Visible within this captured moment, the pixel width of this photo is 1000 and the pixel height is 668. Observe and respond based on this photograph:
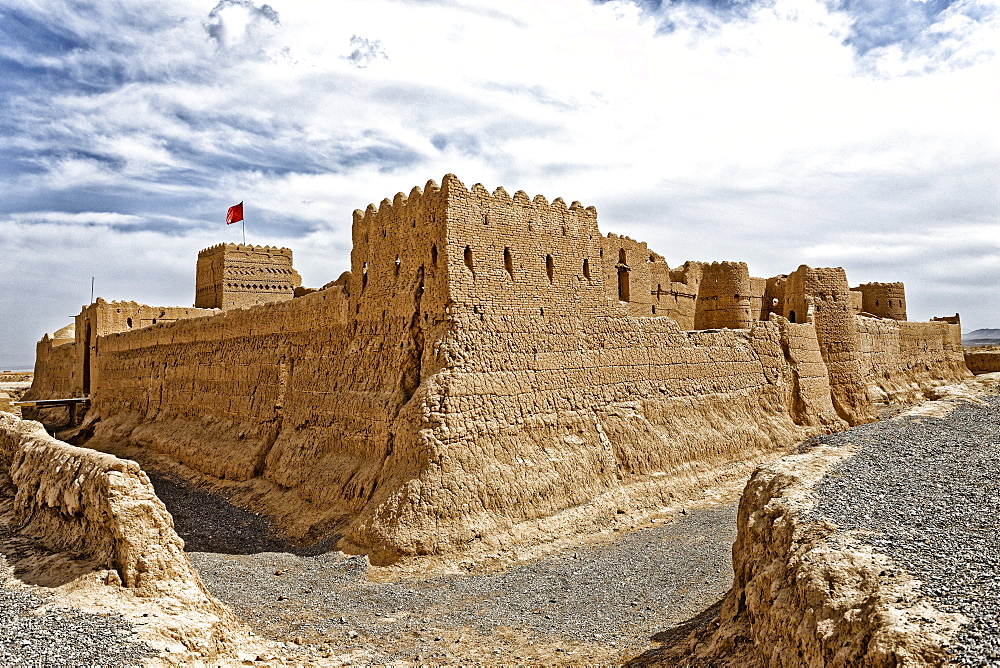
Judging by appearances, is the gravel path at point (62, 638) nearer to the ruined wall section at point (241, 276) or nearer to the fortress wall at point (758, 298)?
the fortress wall at point (758, 298)

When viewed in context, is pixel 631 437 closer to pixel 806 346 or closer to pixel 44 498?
pixel 806 346

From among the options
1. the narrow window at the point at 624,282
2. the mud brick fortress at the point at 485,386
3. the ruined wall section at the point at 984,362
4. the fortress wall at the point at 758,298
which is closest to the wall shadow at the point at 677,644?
the mud brick fortress at the point at 485,386

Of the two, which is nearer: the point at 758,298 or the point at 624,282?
the point at 624,282

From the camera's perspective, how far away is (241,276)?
35.5 metres

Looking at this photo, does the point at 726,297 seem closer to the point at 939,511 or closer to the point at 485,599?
the point at 485,599

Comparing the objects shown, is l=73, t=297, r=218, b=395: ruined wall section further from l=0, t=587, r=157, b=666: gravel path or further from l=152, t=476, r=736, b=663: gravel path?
l=0, t=587, r=157, b=666: gravel path

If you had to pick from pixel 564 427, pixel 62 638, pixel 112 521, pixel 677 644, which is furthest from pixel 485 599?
pixel 62 638

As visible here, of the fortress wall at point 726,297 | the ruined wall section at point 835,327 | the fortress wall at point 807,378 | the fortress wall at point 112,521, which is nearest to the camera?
the fortress wall at point 112,521

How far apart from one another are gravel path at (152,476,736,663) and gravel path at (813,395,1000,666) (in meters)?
3.01

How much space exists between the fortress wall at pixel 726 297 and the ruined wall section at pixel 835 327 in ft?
6.76

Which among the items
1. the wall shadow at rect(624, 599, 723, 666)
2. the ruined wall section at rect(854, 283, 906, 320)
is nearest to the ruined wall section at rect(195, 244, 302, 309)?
the ruined wall section at rect(854, 283, 906, 320)

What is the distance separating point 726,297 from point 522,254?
43.8ft

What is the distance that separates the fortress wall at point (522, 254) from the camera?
13766 mm

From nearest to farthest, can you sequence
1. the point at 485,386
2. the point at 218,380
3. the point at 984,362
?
the point at 485,386 → the point at 218,380 → the point at 984,362
